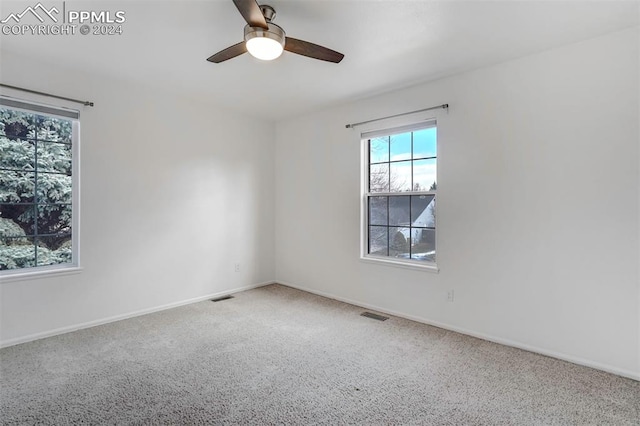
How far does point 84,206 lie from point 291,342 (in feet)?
8.08

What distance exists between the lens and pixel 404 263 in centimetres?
368

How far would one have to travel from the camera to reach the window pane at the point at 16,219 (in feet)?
9.57

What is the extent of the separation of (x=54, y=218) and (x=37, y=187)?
0.32 m

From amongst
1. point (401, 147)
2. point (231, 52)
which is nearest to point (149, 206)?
point (231, 52)

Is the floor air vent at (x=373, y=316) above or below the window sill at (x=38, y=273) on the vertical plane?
below

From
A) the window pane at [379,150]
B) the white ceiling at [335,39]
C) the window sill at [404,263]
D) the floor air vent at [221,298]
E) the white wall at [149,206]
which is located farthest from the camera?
the floor air vent at [221,298]

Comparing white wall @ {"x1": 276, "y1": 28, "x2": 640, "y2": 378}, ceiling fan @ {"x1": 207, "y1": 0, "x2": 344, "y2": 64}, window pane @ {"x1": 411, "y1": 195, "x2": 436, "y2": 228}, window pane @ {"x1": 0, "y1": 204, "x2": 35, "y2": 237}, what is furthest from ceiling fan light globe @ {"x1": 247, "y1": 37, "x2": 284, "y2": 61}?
window pane @ {"x1": 0, "y1": 204, "x2": 35, "y2": 237}

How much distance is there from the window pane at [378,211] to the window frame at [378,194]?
50 mm

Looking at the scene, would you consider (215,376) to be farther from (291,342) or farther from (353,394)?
(353,394)

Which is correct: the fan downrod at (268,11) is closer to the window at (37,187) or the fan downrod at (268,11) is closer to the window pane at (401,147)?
the window pane at (401,147)

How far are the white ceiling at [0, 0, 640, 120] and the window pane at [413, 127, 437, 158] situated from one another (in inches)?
21.7

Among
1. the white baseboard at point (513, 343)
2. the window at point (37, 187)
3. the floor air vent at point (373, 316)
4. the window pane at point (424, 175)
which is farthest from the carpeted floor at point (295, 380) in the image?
the window pane at point (424, 175)

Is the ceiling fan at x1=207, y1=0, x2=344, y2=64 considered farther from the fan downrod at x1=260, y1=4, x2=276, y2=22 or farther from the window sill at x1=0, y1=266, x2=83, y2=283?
the window sill at x1=0, y1=266, x2=83, y2=283

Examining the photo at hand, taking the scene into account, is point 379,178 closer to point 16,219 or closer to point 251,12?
point 251,12
